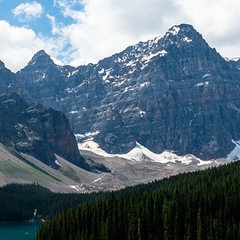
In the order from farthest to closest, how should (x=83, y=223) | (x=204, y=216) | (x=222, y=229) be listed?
(x=83, y=223) < (x=204, y=216) < (x=222, y=229)

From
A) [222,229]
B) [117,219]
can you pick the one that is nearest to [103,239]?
[117,219]

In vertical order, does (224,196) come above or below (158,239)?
above

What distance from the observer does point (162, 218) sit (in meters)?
140

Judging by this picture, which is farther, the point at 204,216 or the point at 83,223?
the point at 83,223

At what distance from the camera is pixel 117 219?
150 meters

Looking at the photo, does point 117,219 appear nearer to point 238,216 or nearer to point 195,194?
point 195,194

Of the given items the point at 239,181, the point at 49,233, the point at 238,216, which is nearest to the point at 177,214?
the point at 238,216

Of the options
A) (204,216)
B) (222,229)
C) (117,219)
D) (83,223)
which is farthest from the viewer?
(83,223)

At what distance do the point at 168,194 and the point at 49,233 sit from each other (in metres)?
37.2

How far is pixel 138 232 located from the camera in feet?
454

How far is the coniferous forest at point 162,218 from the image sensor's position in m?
130

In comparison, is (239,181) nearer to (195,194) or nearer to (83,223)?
(195,194)

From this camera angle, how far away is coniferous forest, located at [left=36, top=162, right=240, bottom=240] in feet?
426

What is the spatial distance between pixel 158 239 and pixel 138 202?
2090 centimetres
